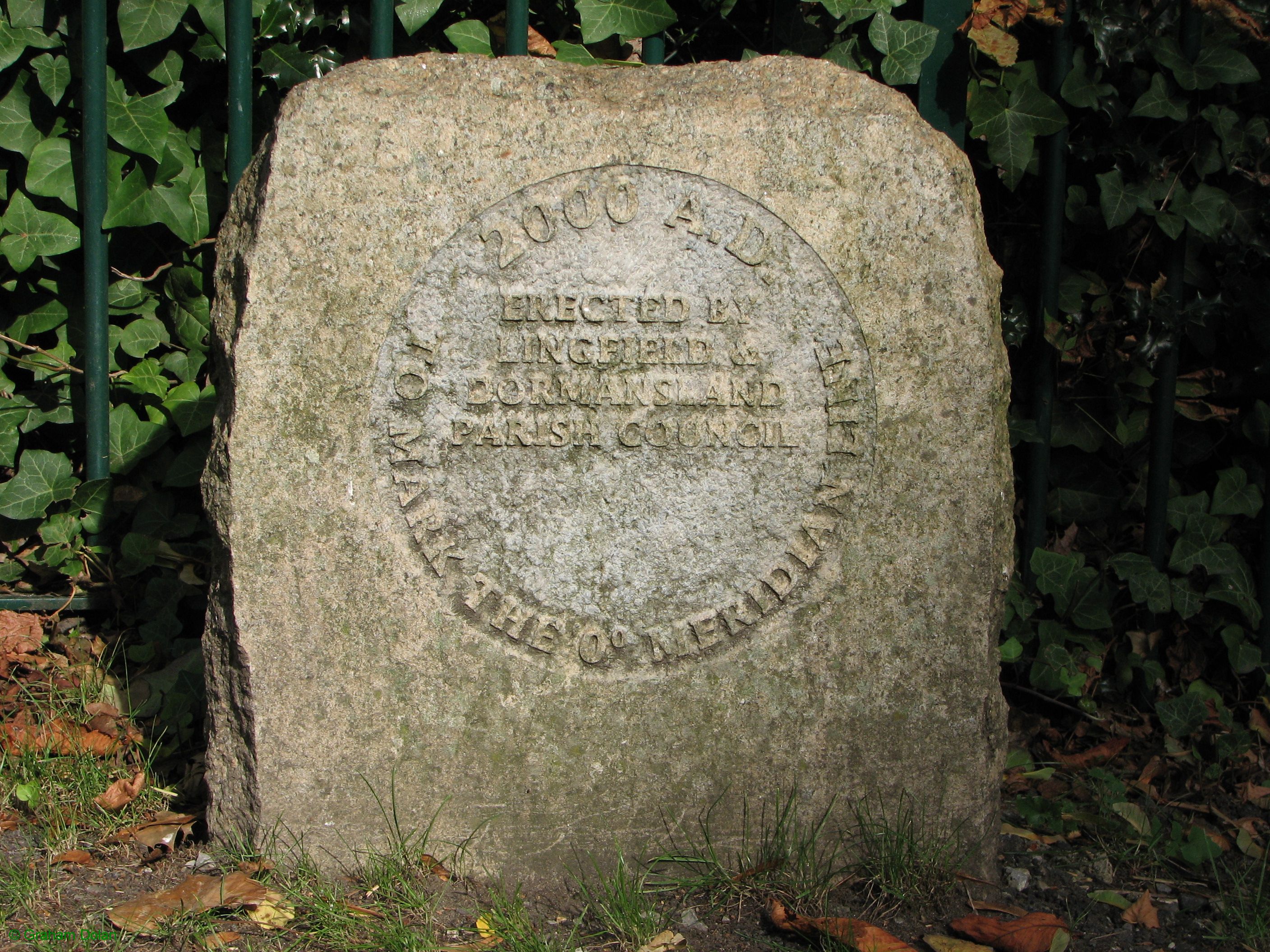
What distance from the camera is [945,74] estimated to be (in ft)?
7.95

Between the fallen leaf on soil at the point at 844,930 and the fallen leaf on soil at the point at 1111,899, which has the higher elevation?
the fallen leaf on soil at the point at 844,930

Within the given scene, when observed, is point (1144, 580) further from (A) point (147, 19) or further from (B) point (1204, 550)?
(A) point (147, 19)

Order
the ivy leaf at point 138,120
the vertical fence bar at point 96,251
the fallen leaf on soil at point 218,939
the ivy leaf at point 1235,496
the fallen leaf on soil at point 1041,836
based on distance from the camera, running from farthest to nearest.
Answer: the ivy leaf at point 1235,496
the ivy leaf at point 138,120
the vertical fence bar at point 96,251
the fallen leaf on soil at point 1041,836
the fallen leaf on soil at point 218,939

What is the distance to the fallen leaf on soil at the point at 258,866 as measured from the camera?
1849 millimetres

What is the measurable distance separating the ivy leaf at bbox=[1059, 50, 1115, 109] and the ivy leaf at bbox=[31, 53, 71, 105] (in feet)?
A: 7.29

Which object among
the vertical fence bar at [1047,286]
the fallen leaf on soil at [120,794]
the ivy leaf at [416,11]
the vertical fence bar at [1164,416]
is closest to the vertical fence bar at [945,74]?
the vertical fence bar at [1047,286]

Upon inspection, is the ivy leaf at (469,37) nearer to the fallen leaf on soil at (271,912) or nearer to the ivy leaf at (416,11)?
the ivy leaf at (416,11)

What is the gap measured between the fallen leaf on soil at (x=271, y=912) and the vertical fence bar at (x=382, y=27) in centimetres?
159

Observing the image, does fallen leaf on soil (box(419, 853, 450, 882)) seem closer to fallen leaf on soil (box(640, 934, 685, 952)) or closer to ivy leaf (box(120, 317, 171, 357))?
fallen leaf on soil (box(640, 934, 685, 952))

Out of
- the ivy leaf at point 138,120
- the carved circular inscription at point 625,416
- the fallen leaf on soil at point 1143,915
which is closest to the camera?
the carved circular inscription at point 625,416

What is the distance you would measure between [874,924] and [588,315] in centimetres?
110

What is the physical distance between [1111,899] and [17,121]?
278 cm

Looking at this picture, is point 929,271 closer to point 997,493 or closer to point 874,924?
point 997,493

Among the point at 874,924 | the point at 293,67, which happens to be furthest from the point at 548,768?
the point at 293,67
